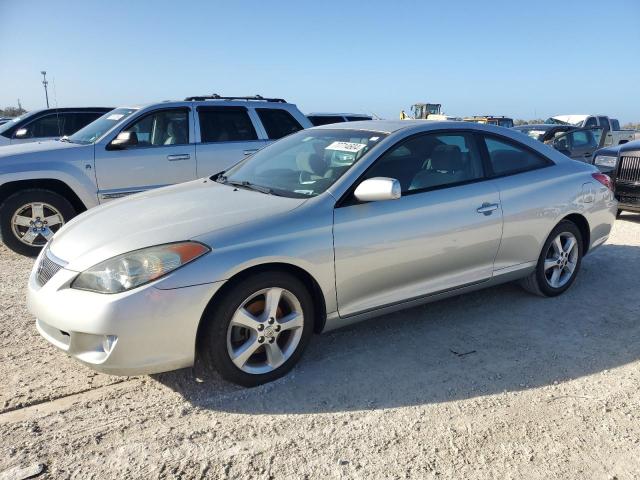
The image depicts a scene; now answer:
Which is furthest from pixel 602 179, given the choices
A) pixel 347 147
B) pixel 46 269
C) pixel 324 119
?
pixel 324 119

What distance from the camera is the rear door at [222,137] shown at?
23.2ft

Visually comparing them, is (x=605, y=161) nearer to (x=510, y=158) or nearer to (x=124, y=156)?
(x=510, y=158)

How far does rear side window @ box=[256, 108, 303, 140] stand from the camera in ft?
25.1

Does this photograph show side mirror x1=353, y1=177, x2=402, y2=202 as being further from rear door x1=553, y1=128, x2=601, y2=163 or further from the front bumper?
rear door x1=553, y1=128, x2=601, y2=163

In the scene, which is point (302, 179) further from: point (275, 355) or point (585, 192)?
point (585, 192)

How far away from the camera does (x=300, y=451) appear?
261 cm

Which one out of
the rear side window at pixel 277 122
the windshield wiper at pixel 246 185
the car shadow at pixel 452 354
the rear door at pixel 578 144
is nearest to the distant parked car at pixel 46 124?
the rear side window at pixel 277 122

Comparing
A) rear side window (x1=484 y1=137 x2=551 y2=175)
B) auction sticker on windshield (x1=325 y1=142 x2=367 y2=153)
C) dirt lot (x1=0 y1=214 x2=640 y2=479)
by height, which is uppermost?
auction sticker on windshield (x1=325 y1=142 x2=367 y2=153)

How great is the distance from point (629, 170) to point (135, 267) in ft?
25.0

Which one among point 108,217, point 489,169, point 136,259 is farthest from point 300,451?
point 489,169

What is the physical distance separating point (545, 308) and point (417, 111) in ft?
90.7

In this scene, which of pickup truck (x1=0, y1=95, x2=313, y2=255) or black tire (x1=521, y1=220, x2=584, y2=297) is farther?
pickup truck (x1=0, y1=95, x2=313, y2=255)

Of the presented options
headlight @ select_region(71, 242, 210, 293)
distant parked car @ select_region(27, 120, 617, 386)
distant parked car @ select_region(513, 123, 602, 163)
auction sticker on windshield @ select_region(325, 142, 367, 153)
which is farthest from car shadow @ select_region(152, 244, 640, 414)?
distant parked car @ select_region(513, 123, 602, 163)

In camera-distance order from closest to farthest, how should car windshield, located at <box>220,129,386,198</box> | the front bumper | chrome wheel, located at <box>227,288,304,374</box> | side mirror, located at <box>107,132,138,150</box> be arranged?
the front bumper < chrome wheel, located at <box>227,288,304,374</box> < car windshield, located at <box>220,129,386,198</box> < side mirror, located at <box>107,132,138,150</box>
